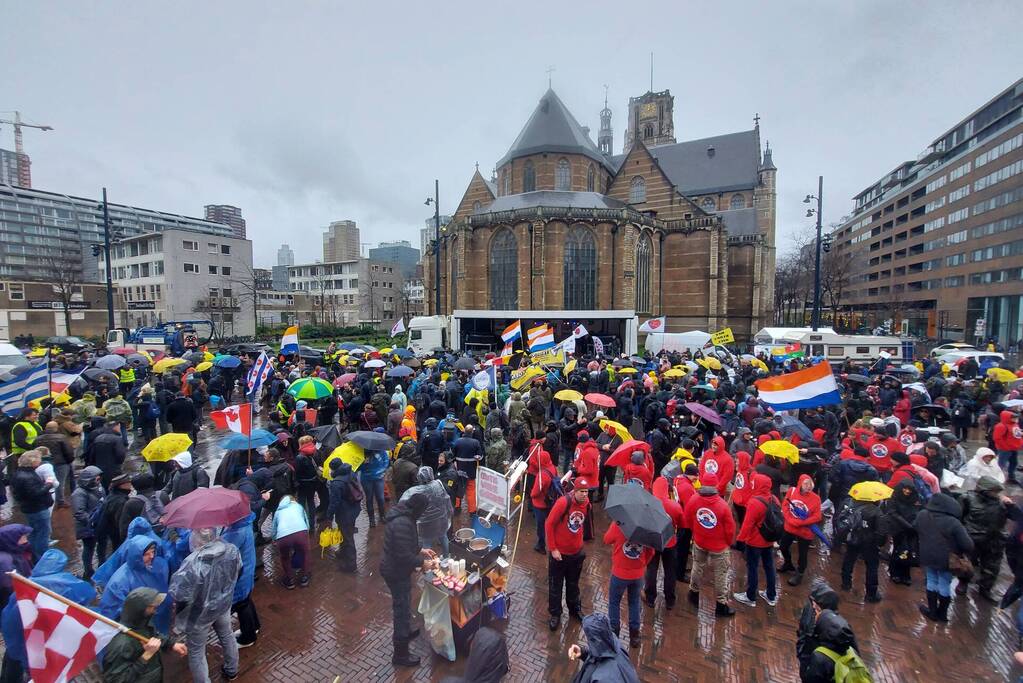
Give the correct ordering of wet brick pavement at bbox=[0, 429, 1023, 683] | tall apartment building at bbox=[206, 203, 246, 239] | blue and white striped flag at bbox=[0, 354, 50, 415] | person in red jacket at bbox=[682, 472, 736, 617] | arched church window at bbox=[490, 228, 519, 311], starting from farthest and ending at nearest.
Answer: tall apartment building at bbox=[206, 203, 246, 239], arched church window at bbox=[490, 228, 519, 311], blue and white striped flag at bbox=[0, 354, 50, 415], person in red jacket at bbox=[682, 472, 736, 617], wet brick pavement at bbox=[0, 429, 1023, 683]

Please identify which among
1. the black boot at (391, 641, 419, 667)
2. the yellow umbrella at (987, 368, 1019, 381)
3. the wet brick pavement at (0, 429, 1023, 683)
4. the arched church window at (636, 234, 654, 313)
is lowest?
the wet brick pavement at (0, 429, 1023, 683)

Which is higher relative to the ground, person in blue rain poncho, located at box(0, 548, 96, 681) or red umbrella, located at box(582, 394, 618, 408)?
red umbrella, located at box(582, 394, 618, 408)

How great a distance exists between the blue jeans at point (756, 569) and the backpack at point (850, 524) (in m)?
1.07

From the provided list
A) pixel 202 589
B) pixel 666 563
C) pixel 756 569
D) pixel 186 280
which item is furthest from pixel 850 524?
pixel 186 280

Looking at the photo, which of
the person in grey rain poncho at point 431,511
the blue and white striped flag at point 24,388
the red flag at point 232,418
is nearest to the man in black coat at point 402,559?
the person in grey rain poncho at point 431,511

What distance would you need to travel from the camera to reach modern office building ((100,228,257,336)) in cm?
4303

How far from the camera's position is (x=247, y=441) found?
22.9 feet

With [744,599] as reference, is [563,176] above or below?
above

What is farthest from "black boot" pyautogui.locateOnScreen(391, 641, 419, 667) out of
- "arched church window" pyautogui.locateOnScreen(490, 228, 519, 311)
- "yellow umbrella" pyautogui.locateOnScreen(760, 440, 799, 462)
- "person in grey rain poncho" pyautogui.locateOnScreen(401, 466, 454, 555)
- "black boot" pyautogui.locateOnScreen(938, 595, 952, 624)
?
"arched church window" pyautogui.locateOnScreen(490, 228, 519, 311)

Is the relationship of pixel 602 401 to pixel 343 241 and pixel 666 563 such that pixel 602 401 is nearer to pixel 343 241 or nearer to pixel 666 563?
pixel 666 563

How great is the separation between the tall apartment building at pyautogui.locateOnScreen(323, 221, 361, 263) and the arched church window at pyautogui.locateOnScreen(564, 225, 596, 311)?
61253 millimetres

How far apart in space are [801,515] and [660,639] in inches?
91.9

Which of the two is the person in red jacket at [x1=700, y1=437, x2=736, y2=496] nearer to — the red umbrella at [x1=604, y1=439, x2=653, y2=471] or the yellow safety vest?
the red umbrella at [x1=604, y1=439, x2=653, y2=471]

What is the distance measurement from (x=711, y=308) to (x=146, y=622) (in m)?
39.1
